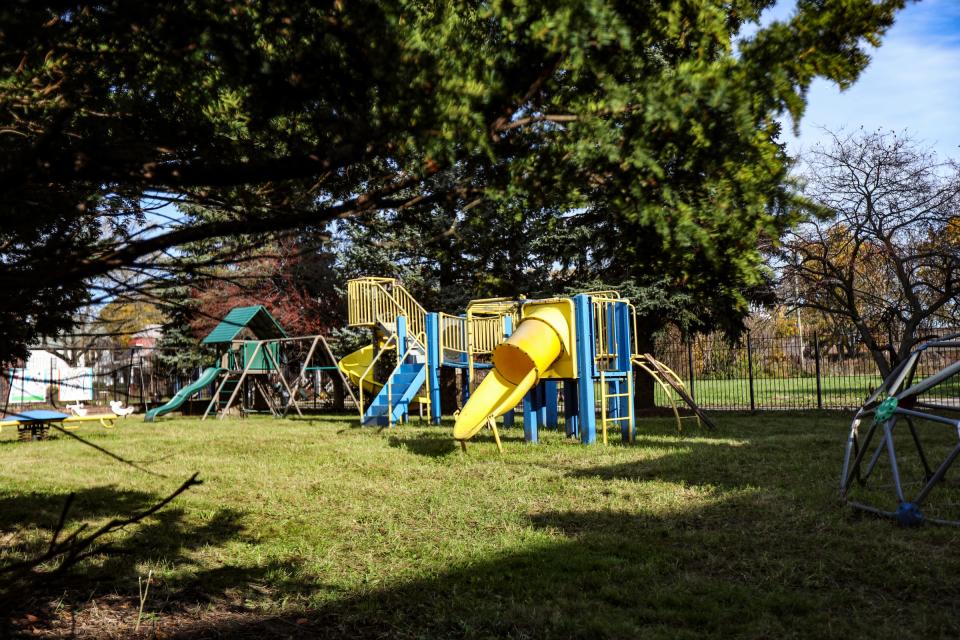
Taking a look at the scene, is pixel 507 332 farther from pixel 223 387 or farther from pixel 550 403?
pixel 223 387

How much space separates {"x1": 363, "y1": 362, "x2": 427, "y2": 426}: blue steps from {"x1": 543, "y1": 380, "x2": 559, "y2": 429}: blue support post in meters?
2.99

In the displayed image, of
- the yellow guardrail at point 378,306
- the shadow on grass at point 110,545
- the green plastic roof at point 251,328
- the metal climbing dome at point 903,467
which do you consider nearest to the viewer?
the shadow on grass at point 110,545

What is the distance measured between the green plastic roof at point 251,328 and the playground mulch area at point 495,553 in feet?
38.4

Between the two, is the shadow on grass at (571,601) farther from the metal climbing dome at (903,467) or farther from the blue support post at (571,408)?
the blue support post at (571,408)

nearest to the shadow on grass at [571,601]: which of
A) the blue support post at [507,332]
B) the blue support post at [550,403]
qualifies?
the blue support post at [550,403]

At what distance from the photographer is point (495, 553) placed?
523cm

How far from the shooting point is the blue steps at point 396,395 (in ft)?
51.6

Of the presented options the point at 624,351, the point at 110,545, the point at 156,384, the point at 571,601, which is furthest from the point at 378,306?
the point at 571,601

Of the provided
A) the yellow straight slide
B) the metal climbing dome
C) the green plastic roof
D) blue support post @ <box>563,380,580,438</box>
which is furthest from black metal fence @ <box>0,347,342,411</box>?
the metal climbing dome

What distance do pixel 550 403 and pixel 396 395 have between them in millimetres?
3581

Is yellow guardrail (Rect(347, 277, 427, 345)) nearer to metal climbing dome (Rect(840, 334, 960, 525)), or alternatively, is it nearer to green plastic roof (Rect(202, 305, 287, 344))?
green plastic roof (Rect(202, 305, 287, 344))

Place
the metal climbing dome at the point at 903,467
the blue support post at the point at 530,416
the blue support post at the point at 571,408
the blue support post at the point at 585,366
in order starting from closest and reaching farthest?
the metal climbing dome at the point at 903,467 → the blue support post at the point at 585,366 → the blue support post at the point at 530,416 → the blue support post at the point at 571,408

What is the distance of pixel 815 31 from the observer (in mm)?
3061

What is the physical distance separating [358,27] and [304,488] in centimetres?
633
